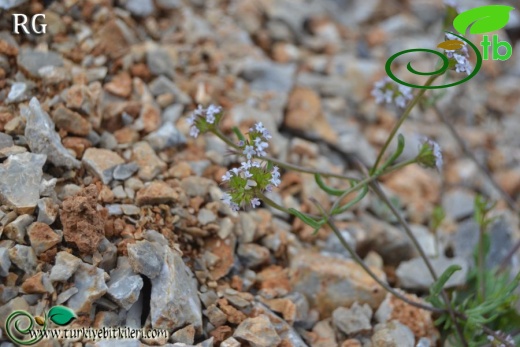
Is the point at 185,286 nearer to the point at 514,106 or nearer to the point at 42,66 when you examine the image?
the point at 42,66

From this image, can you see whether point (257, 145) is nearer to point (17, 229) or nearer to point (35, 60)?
point (17, 229)

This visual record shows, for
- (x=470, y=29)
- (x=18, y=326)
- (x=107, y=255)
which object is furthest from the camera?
(x=470, y=29)

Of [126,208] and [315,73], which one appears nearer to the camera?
[126,208]

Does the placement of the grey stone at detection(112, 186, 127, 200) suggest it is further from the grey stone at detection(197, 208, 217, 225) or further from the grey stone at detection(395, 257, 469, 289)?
the grey stone at detection(395, 257, 469, 289)

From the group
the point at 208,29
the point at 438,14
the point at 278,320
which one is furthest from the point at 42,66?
the point at 438,14

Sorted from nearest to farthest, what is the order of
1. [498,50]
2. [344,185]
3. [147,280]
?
[147,280]
[344,185]
[498,50]

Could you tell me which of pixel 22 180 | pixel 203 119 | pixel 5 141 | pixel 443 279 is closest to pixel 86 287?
pixel 22 180
